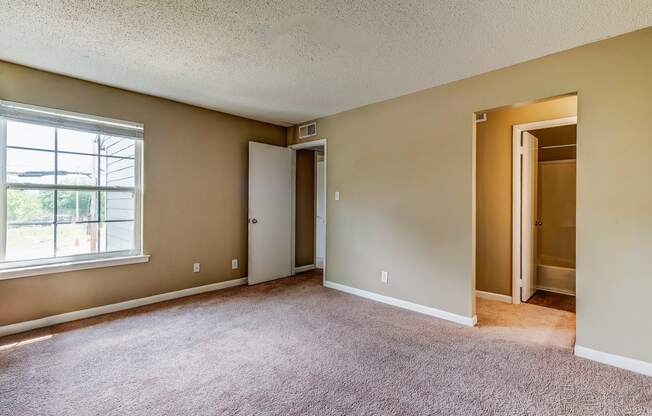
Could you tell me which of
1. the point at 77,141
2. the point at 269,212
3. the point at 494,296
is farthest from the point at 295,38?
the point at 494,296

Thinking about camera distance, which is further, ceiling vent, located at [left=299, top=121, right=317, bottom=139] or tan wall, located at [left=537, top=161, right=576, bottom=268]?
ceiling vent, located at [left=299, top=121, right=317, bottom=139]

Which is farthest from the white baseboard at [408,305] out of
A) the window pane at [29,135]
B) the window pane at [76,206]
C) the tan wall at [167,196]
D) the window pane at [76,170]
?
the window pane at [29,135]

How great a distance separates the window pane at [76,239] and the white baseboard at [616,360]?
4448 mm

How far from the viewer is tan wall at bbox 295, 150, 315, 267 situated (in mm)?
5234

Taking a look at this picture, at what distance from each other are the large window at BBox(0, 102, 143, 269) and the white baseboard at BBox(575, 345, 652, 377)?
423cm

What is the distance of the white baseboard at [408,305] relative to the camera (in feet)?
10.1

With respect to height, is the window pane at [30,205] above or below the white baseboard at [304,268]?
above

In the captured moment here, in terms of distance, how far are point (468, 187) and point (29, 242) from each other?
4.10 metres

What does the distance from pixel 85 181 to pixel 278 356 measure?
2.61 meters

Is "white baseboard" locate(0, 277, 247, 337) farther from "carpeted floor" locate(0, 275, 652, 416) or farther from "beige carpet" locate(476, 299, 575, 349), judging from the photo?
"beige carpet" locate(476, 299, 575, 349)

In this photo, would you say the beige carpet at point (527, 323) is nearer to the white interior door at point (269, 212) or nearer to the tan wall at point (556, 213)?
the tan wall at point (556, 213)

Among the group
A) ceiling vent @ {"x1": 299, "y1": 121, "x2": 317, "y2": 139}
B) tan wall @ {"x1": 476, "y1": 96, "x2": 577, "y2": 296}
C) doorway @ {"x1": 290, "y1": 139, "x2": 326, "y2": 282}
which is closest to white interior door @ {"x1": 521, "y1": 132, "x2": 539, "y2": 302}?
tan wall @ {"x1": 476, "y1": 96, "x2": 577, "y2": 296}

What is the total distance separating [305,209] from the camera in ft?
17.5

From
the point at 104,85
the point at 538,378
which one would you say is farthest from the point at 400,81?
the point at 104,85
